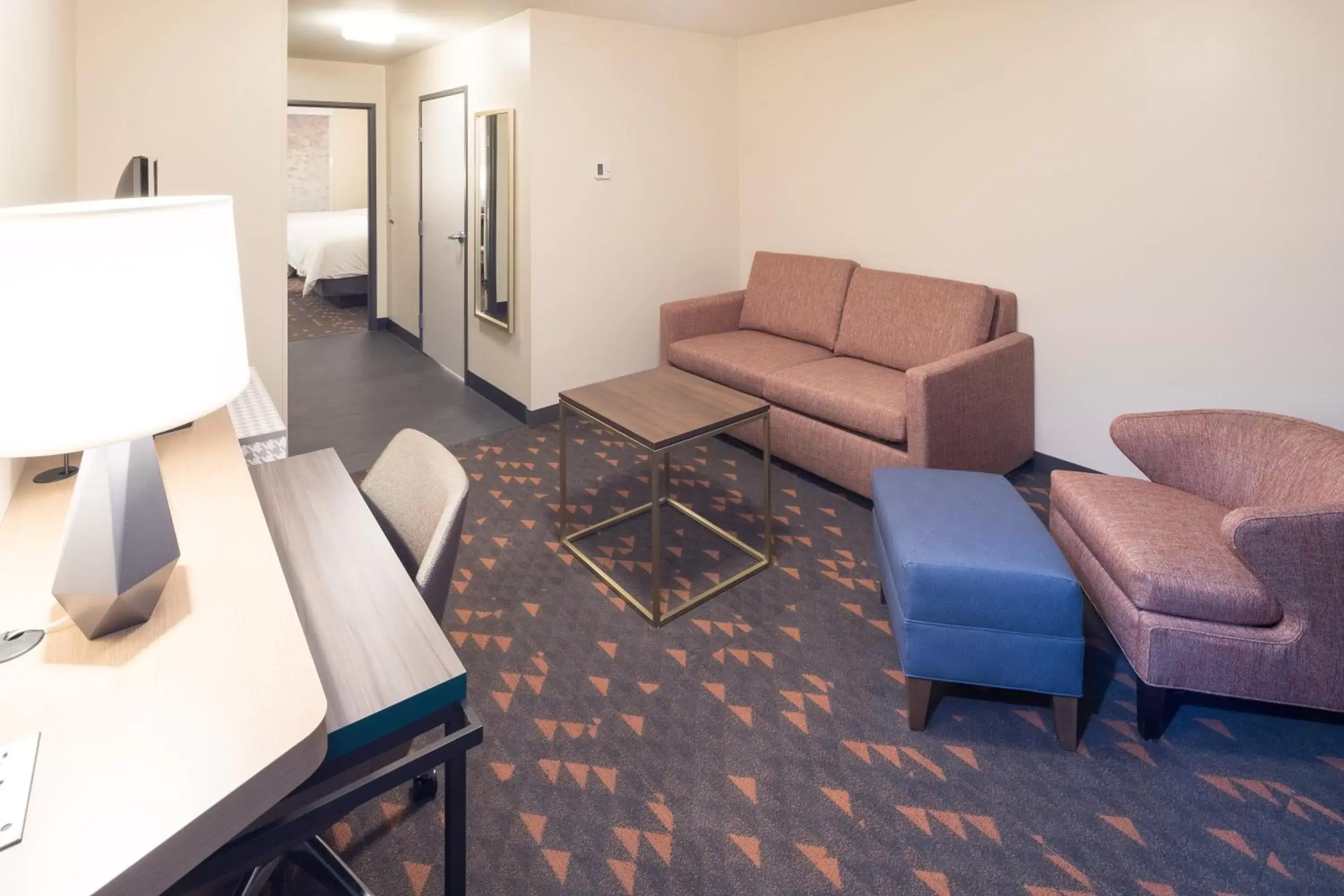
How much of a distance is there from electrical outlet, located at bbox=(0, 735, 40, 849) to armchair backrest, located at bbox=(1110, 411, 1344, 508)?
233cm

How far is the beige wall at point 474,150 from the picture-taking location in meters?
3.87

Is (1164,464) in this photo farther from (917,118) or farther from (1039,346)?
(917,118)

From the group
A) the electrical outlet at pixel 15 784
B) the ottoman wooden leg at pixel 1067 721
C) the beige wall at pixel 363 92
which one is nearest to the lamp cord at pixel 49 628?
the electrical outlet at pixel 15 784

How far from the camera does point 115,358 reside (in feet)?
2.88

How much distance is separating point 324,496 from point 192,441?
41 centimetres

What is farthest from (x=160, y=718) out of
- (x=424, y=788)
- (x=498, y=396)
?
(x=498, y=396)

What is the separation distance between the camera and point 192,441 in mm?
1668

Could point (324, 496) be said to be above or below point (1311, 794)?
above

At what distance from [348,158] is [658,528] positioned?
28.4 ft

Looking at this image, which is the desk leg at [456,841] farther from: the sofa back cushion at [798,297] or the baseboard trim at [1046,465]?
the sofa back cushion at [798,297]

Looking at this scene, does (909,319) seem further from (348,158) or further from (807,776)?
(348,158)

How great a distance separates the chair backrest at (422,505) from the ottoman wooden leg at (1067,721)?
145 centimetres

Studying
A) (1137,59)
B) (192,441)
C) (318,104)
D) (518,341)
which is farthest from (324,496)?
(318,104)

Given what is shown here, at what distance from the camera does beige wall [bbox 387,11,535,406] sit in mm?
3867
